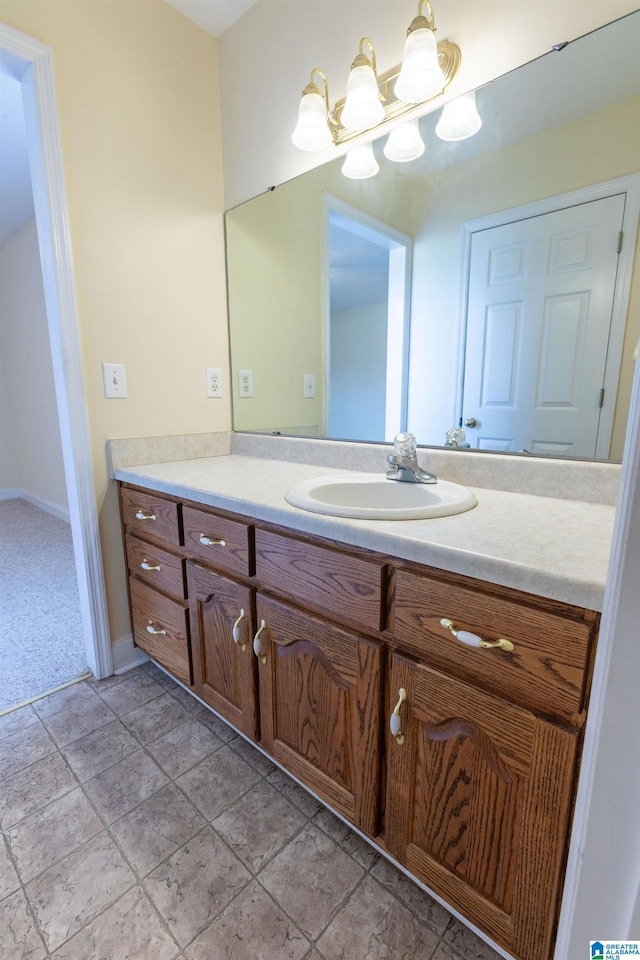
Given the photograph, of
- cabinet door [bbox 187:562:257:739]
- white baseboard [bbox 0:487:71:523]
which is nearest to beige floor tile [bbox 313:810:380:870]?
cabinet door [bbox 187:562:257:739]

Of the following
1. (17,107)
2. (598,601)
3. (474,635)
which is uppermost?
(17,107)

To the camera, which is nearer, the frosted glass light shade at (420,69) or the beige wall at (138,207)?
the frosted glass light shade at (420,69)

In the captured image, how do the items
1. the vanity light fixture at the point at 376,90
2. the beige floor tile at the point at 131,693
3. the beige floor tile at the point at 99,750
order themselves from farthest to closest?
the beige floor tile at the point at 131,693
the beige floor tile at the point at 99,750
the vanity light fixture at the point at 376,90

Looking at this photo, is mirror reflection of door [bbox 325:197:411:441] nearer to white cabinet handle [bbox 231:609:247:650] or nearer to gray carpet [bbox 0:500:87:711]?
Result: white cabinet handle [bbox 231:609:247:650]

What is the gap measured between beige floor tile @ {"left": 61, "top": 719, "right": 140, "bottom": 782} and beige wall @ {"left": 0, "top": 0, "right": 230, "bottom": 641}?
1.29ft

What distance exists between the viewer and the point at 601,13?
875 mm

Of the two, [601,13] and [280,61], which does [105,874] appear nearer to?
[601,13]

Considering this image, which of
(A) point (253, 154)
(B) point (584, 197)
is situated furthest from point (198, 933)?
(A) point (253, 154)

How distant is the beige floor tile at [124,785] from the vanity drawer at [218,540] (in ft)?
2.08

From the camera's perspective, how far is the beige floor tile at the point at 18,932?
82 cm

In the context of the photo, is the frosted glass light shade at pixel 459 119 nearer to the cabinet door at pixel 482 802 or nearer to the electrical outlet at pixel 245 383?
the electrical outlet at pixel 245 383

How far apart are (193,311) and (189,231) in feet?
1.00

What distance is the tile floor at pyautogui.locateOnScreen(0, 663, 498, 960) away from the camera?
2.74 feet

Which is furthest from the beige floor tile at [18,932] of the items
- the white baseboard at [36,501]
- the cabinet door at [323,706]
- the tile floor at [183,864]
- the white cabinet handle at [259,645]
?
the white baseboard at [36,501]
